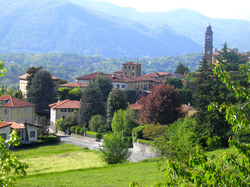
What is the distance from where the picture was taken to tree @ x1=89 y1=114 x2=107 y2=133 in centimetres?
5622

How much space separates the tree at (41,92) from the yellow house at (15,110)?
10627 mm

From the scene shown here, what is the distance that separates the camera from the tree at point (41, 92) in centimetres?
7462

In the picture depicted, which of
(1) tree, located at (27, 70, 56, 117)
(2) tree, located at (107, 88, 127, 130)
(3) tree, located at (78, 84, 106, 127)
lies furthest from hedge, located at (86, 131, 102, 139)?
(1) tree, located at (27, 70, 56, 117)

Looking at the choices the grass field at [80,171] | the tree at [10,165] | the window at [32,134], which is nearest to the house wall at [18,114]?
the window at [32,134]

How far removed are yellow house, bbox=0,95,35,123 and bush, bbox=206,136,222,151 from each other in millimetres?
40885

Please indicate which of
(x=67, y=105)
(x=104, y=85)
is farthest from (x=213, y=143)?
(x=104, y=85)

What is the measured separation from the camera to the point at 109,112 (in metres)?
57.4

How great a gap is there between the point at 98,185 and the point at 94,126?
35220 millimetres

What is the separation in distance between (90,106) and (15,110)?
15388mm

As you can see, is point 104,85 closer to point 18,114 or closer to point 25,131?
point 18,114

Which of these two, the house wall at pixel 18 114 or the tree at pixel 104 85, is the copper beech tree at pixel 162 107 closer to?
the house wall at pixel 18 114

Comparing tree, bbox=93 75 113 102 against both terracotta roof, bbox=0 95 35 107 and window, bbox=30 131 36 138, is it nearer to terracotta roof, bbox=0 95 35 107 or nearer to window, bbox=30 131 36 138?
terracotta roof, bbox=0 95 35 107

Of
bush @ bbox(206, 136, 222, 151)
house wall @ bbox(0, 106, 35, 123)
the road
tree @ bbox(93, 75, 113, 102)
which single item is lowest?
the road

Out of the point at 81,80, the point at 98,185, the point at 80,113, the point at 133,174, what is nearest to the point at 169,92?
the point at 80,113
